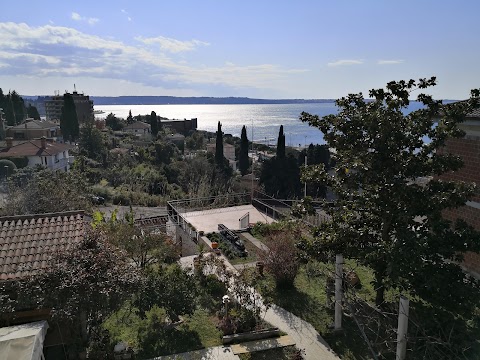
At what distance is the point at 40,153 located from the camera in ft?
149

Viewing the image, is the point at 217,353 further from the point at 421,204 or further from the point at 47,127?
the point at 47,127

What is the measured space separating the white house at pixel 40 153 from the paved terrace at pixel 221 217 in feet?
95.8

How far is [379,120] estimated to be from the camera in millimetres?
8898

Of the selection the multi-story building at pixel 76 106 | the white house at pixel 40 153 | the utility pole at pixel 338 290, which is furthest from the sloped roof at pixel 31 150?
the multi-story building at pixel 76 106

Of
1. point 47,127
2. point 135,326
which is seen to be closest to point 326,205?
point 135,326

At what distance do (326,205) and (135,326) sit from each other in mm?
6576

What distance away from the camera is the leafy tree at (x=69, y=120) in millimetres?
68688

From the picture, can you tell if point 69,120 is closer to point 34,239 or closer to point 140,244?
point 140,244

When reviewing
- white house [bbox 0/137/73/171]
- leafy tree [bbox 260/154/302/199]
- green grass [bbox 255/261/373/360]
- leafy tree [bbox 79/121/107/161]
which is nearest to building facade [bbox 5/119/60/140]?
leafy tree [bbox 79/121/107/161]

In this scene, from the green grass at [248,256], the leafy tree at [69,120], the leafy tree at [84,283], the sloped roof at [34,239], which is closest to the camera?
the leafy tree at [84,283]

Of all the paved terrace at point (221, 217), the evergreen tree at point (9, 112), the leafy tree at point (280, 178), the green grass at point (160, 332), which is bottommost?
the leafy tree at point (280, 178)

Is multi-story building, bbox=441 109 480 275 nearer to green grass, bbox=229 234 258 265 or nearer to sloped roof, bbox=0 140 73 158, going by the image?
green grass, bbox=229 234 258 265

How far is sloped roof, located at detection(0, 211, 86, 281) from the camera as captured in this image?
29.7 ft

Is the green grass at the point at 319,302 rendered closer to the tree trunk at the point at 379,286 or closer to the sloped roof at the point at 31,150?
the tree trunk at the point at 379,286
